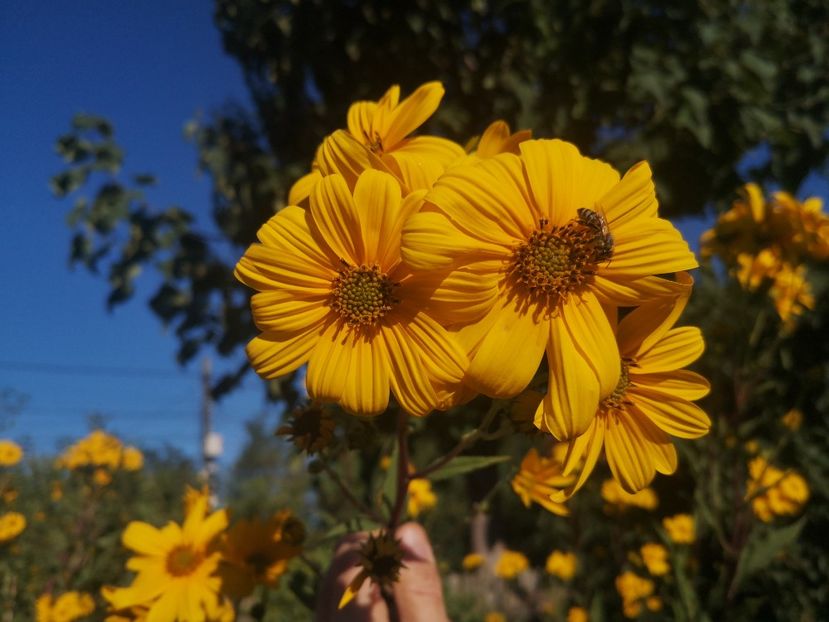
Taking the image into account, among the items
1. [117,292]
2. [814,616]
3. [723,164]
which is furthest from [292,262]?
[117,292]

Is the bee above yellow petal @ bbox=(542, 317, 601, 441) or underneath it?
above

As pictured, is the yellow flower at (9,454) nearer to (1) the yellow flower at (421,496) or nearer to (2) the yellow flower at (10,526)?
(2) the yellow flower at (10,526)

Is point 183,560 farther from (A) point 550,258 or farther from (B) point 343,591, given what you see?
(A) point 550,258

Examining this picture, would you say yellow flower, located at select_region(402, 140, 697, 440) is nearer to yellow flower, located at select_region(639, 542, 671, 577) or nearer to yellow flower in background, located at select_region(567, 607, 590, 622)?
yellow flower, located at select_region(639, 542, 671, 577)

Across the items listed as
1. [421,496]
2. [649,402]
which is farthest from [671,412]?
[421,496]

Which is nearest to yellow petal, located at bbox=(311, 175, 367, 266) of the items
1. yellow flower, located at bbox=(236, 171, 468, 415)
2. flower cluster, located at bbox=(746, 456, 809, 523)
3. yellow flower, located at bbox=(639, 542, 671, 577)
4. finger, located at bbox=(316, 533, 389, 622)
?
yellow flower, located at bbox=(236, 171, 468, 415)

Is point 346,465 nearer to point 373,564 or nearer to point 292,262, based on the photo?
point 373,564
